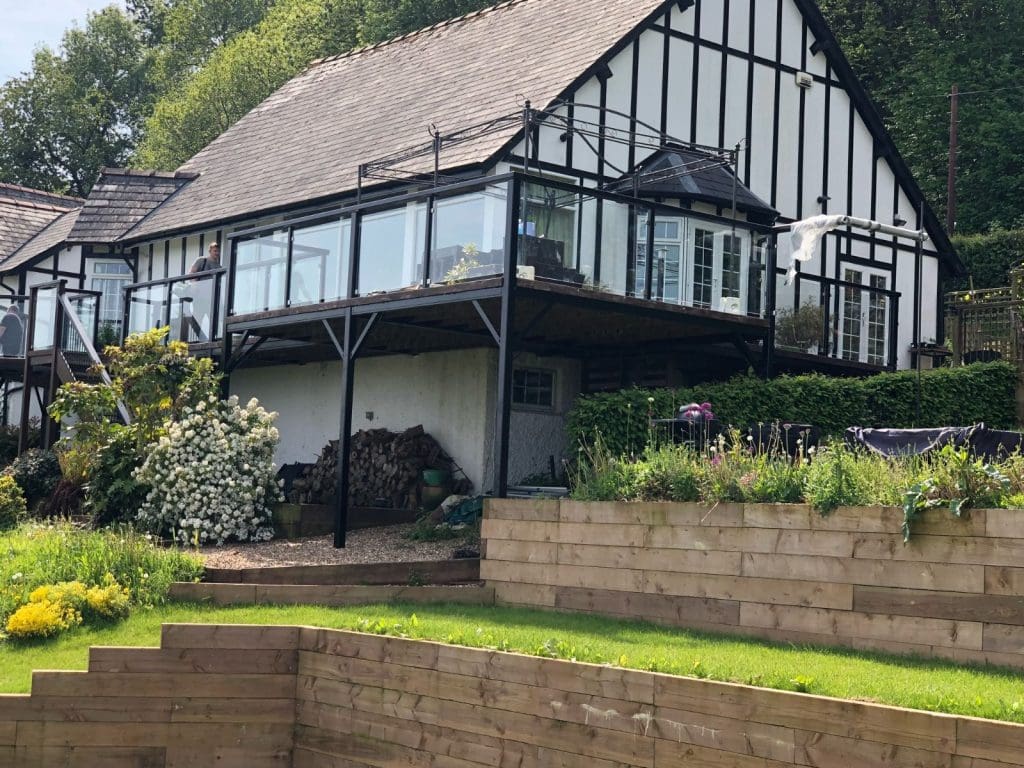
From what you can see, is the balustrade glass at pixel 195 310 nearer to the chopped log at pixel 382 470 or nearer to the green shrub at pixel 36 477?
the green shrub at pixel 36 477

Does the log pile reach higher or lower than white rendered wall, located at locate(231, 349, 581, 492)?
lower

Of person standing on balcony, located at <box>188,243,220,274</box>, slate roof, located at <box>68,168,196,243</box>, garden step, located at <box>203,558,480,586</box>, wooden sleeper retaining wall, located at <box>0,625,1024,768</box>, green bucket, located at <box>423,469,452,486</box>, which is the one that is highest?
slate roof, located at <box>68,168,196,243</box>

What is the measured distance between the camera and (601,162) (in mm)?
20719

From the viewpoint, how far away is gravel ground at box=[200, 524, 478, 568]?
1566cm

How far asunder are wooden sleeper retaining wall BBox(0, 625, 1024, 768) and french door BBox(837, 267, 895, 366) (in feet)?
40.1

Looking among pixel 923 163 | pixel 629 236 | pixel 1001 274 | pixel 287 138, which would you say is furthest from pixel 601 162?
pixel 923 163

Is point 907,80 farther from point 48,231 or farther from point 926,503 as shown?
point 926,503

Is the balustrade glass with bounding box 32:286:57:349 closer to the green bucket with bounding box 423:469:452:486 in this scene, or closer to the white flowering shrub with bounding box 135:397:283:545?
the white flowering shrub with bounding box 135:397:283:545

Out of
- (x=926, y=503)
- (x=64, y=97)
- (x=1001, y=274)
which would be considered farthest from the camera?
(x=64, y=97)

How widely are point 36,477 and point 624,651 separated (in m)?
14.9

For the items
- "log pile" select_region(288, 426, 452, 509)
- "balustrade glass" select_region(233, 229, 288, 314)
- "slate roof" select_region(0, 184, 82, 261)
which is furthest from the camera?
"slate roof" select_region(0, 184, 82, 261)

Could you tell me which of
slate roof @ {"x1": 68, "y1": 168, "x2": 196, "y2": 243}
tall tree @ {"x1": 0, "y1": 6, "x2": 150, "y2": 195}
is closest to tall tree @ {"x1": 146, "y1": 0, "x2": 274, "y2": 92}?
tall tree @ {"x1": 0, "y1": 6, "x2": 150, "y2": 195}

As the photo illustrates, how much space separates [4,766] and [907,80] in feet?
116

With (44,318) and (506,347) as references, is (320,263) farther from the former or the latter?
(44,318)
